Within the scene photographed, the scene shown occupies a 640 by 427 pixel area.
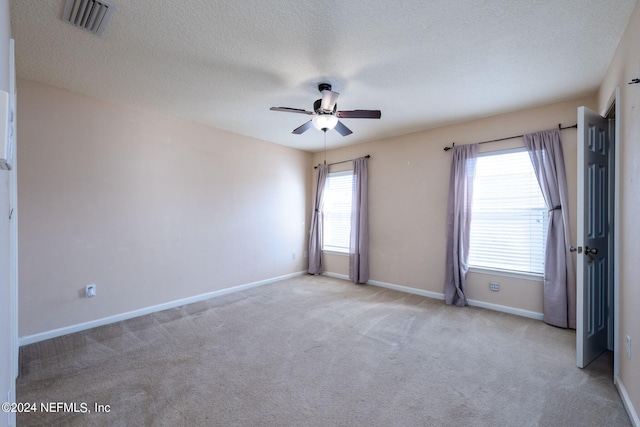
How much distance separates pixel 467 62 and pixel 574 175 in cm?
192

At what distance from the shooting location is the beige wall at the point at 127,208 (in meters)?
2.85

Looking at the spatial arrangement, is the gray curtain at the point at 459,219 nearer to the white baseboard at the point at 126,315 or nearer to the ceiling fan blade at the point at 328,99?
the ceiling fan blade at the point at 328,99

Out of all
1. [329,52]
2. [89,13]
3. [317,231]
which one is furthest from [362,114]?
[317,231]

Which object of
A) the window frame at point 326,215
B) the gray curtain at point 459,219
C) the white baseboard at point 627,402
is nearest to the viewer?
the white baseboard at point 627,402

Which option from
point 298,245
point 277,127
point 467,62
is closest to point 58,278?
point 277,127

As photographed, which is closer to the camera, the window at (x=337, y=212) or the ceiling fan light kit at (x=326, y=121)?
the ceiling fan light kit at (x=326, y=121)

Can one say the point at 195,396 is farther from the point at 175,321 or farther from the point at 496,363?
the point at 496,363

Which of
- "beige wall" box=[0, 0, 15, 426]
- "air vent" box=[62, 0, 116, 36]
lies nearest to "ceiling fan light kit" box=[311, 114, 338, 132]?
"air vent" box=[62, 0, 116, 36]

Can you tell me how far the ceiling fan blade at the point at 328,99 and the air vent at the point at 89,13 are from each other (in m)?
1.62

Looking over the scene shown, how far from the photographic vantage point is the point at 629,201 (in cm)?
190

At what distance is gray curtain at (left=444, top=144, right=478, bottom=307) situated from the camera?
152 inches

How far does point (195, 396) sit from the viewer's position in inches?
78.7

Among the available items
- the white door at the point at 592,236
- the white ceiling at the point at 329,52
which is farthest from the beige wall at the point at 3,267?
the white door at the point at 592,236

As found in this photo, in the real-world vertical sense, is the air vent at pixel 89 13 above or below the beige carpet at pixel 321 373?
above
